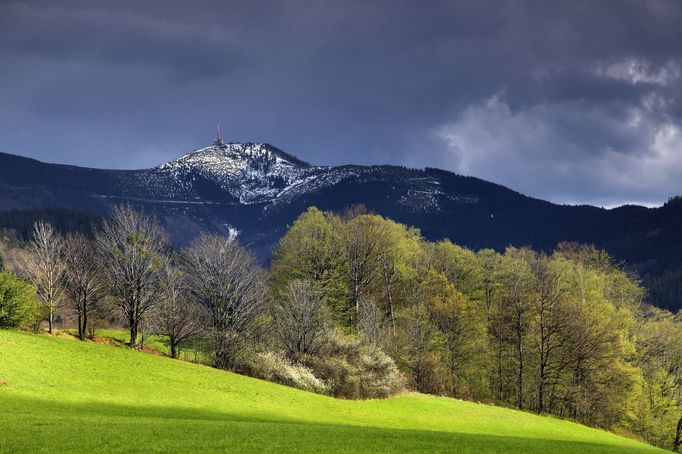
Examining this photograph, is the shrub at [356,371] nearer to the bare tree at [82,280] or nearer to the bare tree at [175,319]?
the bare tree at [175,319]

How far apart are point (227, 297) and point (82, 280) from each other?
59.4ft

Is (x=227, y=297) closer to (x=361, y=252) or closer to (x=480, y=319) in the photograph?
(x=361, y=252)

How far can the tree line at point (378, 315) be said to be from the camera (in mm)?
64625

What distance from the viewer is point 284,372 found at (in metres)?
61.2

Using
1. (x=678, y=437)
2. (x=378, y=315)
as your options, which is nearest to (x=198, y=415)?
(x=378, y=315)

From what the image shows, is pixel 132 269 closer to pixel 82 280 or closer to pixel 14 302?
pixel 82 280

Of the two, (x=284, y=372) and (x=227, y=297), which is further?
(x=227, y=297)

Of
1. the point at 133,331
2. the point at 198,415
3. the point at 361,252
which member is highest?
the point at 361,252

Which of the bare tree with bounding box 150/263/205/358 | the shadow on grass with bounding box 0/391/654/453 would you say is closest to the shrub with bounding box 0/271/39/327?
the bare tree with bounding box 150/263/205/358

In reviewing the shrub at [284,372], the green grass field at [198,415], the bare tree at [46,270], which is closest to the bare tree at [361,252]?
the shrub at [284,372]

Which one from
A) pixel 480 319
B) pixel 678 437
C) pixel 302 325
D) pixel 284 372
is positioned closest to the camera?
pixel 284 372

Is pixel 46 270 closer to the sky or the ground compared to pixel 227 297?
closer to the sky

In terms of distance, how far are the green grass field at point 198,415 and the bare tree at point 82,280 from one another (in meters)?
14.1

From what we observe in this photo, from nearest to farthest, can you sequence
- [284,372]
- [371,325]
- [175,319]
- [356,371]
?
[284,372] < [356,371] < [175,319] < [371,325]
